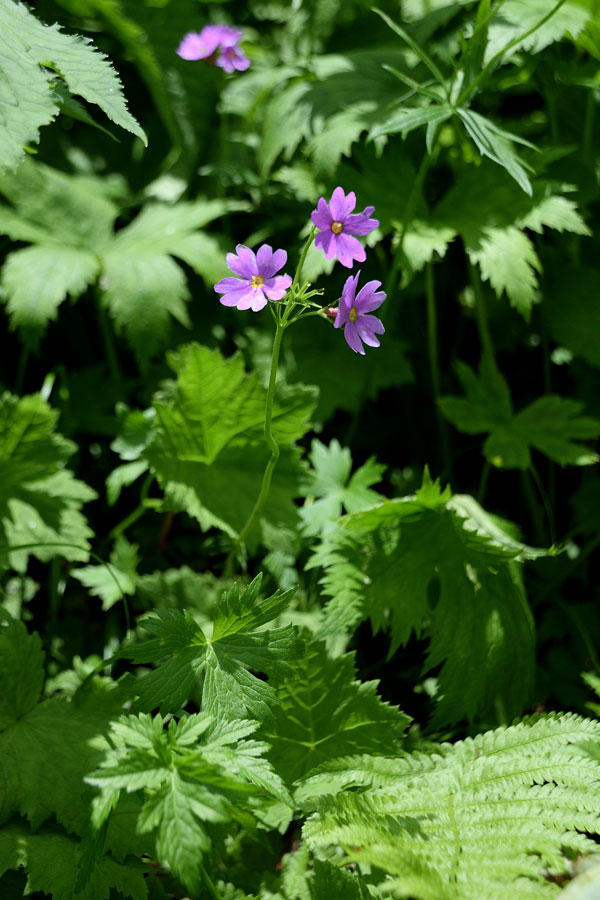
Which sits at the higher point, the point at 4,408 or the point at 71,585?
the point at 4,408

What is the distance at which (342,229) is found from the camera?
4.68 ft

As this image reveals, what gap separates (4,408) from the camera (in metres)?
1.94

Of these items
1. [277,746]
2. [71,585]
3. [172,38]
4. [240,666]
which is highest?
[172,38]

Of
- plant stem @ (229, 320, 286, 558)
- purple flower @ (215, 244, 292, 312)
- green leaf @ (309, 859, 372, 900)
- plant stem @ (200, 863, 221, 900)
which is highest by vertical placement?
purple flower @ (215, 244, 292, 312)

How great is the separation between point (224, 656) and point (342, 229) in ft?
2.62

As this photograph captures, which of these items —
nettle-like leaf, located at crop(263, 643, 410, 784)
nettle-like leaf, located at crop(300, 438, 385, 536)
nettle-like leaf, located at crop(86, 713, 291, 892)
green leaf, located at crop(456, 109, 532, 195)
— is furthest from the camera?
nettle-like leaf, located at crop(300, 438, 385, 536)

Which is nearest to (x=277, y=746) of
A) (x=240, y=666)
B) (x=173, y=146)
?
(x=240, y=666)

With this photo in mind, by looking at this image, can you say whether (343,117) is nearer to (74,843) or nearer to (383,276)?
(383,276)

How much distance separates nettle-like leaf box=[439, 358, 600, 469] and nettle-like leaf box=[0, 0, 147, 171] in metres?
1.18

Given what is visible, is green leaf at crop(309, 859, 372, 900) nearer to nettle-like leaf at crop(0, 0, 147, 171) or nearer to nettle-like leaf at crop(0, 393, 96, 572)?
nettle-like leaf at crop(0, 393, 96, 572)

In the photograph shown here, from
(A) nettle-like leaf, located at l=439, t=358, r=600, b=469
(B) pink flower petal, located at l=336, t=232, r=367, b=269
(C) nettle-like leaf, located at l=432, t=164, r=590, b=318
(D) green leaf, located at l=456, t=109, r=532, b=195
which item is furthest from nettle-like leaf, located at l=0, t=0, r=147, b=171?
(A) nettle-like leaf, located at l=439, t=358, r=600, b=469

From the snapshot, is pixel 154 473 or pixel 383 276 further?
pixel 383 276

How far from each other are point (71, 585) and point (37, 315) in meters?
0.80

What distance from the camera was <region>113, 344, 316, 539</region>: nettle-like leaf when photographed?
193 centimetres
